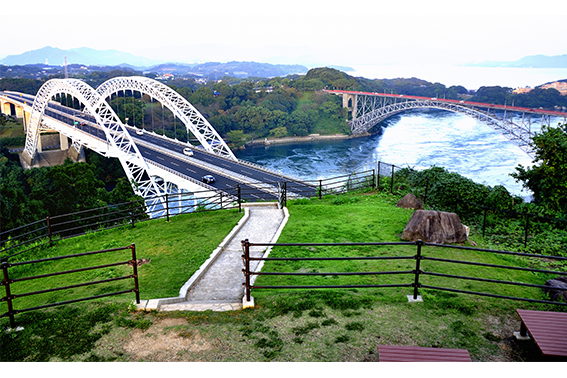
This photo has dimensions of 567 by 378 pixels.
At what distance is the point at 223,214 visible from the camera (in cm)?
1183

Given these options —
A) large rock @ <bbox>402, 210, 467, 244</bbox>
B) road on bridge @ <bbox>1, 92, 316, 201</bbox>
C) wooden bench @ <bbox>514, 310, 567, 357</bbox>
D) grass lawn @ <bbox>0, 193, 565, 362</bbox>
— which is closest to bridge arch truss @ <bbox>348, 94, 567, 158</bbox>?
road on bridge @ <bbox>1, 92, 316, 201</bbox>

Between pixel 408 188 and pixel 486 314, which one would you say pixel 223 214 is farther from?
pixel 486 314

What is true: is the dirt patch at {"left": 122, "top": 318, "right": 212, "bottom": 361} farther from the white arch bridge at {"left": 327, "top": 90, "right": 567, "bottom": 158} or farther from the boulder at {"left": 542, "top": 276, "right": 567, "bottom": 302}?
the white arch bridge at {"left": 327, "top": 90, "right": 567, "bottom": 158}

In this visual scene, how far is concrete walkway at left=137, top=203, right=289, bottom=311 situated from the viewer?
19.3 feet

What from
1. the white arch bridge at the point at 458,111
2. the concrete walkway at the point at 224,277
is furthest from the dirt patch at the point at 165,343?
the white arch bridge at the point at 458,111

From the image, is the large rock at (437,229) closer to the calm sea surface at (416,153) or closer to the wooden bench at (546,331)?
the wooden bench at (546,331)

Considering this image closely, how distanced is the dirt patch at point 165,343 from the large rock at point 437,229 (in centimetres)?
520

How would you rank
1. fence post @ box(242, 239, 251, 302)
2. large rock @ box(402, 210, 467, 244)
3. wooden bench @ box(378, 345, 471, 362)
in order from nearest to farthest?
wooden bench @ box(378, 345, 471, 362) < fence post @ box(242, 239, 251, 302) < large rock @ box(402, 210, 467, 244)

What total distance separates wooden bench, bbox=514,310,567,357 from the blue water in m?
43.8

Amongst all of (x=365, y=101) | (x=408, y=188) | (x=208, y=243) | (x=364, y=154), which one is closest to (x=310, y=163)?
(x=364, y=154)

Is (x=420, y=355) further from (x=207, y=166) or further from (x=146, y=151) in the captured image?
(x=146, y=151)

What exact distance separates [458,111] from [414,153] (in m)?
11.3

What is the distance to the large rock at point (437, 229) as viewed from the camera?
850 cm

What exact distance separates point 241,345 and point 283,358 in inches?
20.7
